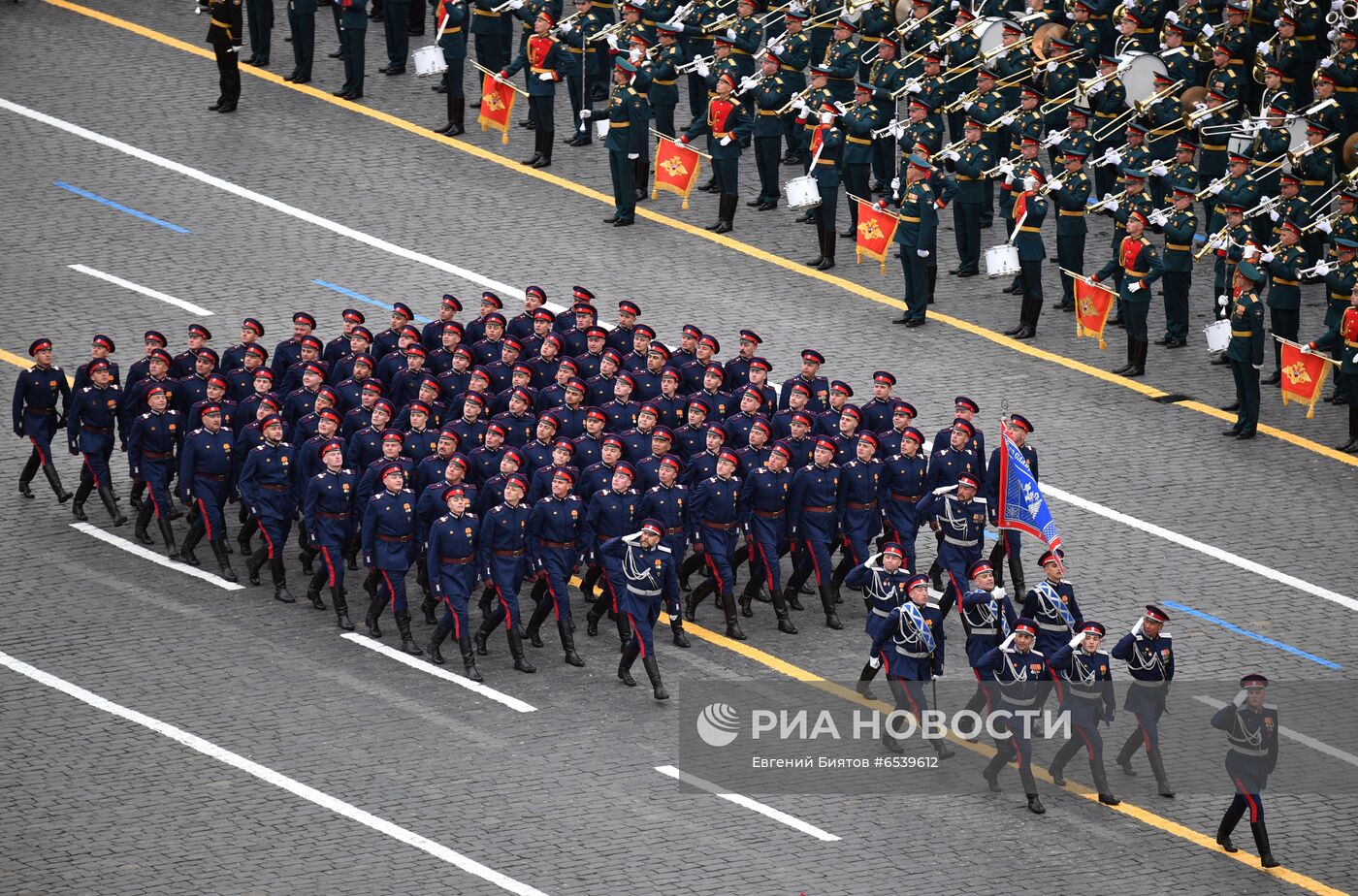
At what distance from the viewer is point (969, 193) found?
1283 inches

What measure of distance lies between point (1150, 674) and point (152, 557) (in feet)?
34.8

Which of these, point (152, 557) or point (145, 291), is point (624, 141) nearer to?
point (145, 291)

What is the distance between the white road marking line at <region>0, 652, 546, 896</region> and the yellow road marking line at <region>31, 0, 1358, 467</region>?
12903 millimetres

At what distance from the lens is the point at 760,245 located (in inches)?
1332

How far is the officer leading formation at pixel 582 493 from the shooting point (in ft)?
75.7

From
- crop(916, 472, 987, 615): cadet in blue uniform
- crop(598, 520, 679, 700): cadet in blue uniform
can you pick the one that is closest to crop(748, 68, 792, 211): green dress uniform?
crop(916, 472, 987, 615): cadet in blue uniform

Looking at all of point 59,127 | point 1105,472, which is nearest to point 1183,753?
point 1105,472

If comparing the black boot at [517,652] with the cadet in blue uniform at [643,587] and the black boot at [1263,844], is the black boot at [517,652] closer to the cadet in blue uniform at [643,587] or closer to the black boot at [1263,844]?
the cadet in blue uniform at [643,587]

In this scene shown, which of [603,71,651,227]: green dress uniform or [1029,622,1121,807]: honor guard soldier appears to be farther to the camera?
[603,71,651,227]: green dress uniform

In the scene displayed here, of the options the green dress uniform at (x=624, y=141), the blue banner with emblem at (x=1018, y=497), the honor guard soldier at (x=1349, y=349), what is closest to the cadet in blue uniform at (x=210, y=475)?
the blue banner with emblem at (x=1018, y=497)

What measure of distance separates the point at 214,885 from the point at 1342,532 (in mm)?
13551

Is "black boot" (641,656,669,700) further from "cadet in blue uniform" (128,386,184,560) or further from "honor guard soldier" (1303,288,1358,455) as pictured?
"honor guard soldier" (1303,288,1358,455)

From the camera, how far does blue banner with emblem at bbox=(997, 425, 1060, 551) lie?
2448 centimetres

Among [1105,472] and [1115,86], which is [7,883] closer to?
[1105,472]
